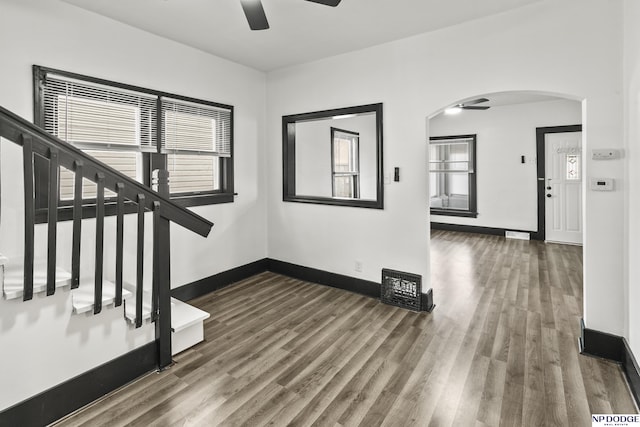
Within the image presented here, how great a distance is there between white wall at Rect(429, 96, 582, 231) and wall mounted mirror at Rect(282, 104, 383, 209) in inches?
92.7

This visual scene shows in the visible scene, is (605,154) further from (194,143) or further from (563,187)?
(563,187)

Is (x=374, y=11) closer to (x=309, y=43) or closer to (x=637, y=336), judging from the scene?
(x=309, y=43)

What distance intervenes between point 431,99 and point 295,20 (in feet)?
5.10

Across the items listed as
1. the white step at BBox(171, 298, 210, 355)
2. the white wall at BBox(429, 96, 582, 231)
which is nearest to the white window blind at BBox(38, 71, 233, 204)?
the white step at BBox(171, 298, 210, 355)

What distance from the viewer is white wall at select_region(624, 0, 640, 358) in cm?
208

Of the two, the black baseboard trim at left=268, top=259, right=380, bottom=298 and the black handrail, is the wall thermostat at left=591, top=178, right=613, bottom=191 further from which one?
the black handrail

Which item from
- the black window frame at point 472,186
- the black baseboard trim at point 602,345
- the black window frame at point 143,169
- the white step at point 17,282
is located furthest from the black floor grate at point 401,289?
the black window frame at point 472,186

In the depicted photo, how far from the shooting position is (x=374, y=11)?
2918 mm

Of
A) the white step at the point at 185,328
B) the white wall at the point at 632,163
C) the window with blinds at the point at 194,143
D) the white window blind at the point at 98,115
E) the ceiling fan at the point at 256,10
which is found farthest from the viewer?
the window with blinds at the point at 194,143

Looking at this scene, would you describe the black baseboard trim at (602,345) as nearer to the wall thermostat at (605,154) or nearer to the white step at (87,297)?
the wall thermostat at (605,154)

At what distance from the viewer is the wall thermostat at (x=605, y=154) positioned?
2422mm

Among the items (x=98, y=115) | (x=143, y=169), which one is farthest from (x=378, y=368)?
(x=98, y=115)

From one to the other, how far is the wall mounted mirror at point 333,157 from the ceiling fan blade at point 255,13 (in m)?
1.62

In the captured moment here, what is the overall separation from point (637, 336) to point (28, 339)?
12.2 feet
